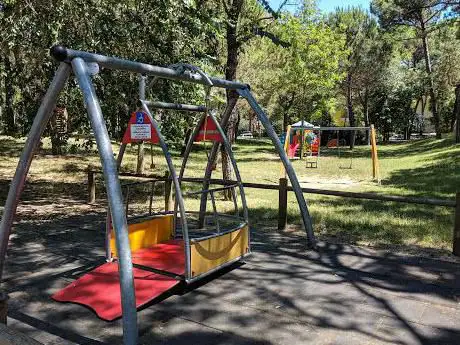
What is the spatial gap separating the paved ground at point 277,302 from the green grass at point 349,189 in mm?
1198

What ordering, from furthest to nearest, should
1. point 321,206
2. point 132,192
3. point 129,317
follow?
1. point 132,192
2. point 321,206
3. point 129,317

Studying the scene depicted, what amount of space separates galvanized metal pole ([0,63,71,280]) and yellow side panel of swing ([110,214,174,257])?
1449 millimetres

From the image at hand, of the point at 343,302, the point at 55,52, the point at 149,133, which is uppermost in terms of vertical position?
the point at 55,52

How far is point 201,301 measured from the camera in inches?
166

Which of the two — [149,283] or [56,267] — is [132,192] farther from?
[149,283]

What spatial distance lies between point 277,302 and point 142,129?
6.70 ft

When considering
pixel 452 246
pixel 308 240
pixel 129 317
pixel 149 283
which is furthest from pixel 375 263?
pixel 129 317

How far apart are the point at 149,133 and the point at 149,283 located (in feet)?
4.76

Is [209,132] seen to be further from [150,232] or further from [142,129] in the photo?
[150,232]

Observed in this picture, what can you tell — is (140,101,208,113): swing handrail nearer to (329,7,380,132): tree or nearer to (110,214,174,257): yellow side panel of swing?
(110,214,174,257): yellow side panel of swing

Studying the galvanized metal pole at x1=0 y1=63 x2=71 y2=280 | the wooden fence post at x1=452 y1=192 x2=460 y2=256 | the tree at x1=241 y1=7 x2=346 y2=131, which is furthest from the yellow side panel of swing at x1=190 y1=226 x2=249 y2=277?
the tree at x1=241 y1=7 x2=346 y2=131

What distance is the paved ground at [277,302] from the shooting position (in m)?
3.53

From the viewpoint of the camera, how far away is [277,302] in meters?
4.20

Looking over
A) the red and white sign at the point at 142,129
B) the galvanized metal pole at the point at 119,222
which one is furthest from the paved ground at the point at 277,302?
the red and white sign at the point at 142,129
